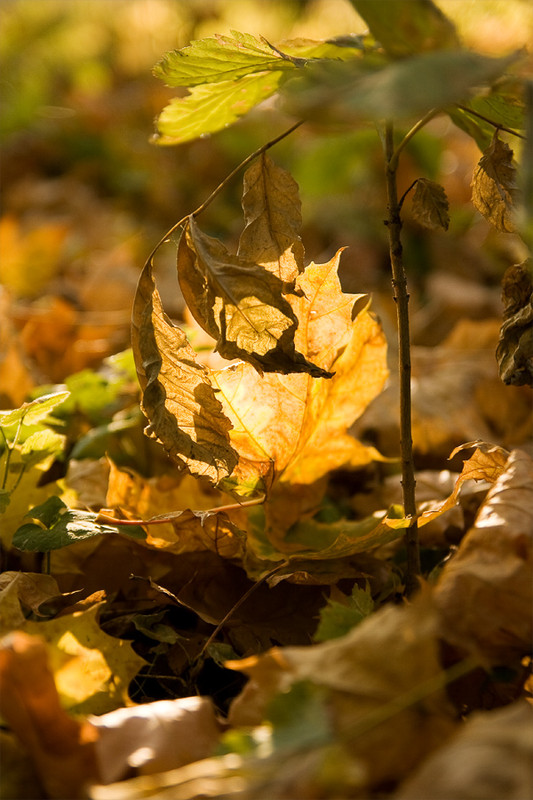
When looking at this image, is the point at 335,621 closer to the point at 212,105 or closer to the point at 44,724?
the point at 44,724

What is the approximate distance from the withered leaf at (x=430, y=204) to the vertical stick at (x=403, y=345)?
0.07 ft

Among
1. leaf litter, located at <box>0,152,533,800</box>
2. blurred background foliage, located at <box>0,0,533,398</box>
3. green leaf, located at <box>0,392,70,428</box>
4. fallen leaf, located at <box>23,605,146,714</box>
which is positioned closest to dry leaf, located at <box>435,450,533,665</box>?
leaf litter, located at <box>0,152,533,800</box>

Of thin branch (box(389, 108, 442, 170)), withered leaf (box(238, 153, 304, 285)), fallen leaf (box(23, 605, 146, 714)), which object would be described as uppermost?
thin branch (box(389, 108, 442, 170))

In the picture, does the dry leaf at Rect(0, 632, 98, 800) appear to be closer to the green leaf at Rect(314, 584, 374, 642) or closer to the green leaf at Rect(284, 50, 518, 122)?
the green leaf at Rect(314, 584, 374, 642)

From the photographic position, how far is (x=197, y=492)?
90 cm

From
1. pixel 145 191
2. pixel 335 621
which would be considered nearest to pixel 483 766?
pixel 335 621

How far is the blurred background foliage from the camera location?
1693 millimetres

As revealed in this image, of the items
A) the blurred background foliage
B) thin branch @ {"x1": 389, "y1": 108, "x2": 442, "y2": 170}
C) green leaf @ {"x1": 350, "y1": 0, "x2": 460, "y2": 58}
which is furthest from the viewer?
the blurred background foliage

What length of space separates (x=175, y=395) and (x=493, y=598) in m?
0.32

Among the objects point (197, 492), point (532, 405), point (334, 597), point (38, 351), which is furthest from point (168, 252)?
point (334, 597)

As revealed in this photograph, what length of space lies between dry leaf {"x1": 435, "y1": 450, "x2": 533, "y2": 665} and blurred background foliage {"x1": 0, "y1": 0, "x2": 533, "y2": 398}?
830 millimetres

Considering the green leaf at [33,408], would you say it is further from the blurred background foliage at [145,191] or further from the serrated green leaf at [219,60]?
the blurred background foliage at [145,191]

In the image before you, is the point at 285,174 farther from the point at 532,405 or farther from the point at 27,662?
the point at 532,405

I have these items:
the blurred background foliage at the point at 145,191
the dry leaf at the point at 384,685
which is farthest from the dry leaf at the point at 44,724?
the blurred background foliage at the point at 145,191
